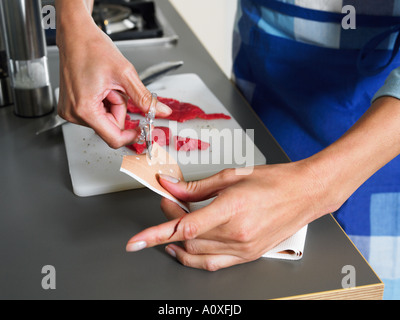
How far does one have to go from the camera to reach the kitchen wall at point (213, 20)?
10.3ft

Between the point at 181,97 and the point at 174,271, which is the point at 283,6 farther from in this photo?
the point at 174,271

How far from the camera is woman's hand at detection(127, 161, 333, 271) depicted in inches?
25.6

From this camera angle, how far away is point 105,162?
3.03 feet

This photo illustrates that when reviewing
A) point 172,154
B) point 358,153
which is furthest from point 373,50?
point 172,154

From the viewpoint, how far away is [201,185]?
733 mm

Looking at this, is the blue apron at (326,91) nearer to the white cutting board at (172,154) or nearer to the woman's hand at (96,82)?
the white cutting board at (172,154)

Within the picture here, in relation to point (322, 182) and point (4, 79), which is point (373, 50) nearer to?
point (322, 182)

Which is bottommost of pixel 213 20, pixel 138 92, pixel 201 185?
pixel 213 20

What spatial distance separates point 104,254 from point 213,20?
2752mm

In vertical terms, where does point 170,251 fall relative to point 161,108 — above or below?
below

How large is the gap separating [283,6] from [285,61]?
0.42 ft

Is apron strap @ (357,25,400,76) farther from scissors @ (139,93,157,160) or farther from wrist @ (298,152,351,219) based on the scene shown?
scissors @ (139,93,157,160)
